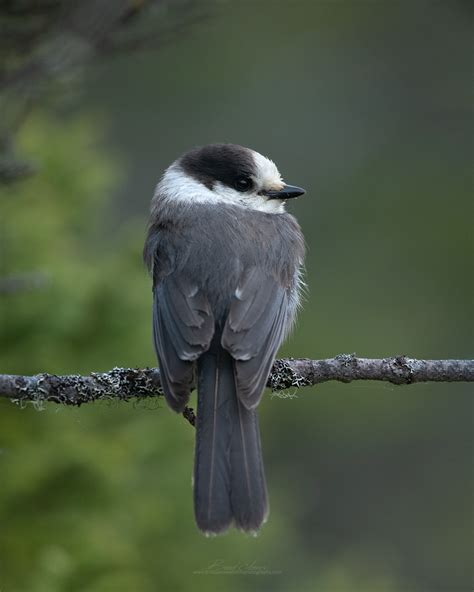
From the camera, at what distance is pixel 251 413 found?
4203 mm

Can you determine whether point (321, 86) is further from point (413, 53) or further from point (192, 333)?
point (192, 333)

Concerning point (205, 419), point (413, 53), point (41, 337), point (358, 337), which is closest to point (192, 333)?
point (205, 419)

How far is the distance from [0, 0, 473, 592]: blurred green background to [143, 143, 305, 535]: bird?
636 mm

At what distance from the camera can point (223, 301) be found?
14.8 feet

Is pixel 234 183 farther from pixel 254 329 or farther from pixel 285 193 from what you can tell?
pixel 254 329

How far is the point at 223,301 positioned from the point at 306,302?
4.94 metres

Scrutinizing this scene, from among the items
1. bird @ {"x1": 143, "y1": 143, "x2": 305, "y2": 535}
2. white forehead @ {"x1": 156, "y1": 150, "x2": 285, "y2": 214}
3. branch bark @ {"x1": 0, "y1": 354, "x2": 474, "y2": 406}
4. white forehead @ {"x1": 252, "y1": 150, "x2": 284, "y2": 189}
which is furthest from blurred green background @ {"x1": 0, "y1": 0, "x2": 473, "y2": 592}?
branch bark @ {"x1": 0, "y1": 354, "x2": 474, "y2": 406}

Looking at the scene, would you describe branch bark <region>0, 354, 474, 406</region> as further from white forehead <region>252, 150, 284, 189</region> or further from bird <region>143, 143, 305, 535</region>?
white forehead <region>252, 150, 284, 189</region>

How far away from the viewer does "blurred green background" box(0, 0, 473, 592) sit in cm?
515

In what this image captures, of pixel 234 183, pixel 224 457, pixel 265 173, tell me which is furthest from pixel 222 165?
pixel 224 457

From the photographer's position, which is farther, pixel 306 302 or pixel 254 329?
pixel 306 302

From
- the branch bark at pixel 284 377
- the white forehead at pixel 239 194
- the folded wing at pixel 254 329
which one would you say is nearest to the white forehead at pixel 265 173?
the white forehead at pixel 239 194

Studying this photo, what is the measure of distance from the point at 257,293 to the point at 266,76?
820 cm

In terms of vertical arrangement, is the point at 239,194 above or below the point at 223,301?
above
